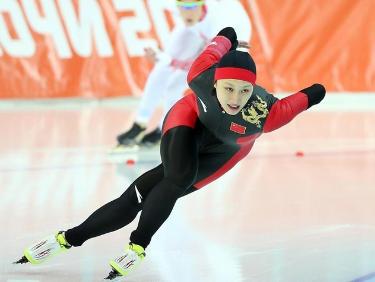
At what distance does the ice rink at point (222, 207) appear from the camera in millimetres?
3713

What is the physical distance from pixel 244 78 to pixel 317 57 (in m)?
7.16

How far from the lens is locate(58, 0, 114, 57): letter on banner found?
34.2 feet

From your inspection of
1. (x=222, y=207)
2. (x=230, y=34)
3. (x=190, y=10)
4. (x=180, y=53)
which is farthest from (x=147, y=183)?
(x=180, y=53)

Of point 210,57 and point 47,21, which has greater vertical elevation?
point 210,57

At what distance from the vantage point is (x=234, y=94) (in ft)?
11.1

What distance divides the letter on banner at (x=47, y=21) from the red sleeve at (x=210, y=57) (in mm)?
6982

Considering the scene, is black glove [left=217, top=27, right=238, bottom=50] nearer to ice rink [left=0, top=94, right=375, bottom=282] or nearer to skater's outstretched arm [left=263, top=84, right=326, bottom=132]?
skater's outstretched arm [left=263, top=84, right=326, bottom=132]

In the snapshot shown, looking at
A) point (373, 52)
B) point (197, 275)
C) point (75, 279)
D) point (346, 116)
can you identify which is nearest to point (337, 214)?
point (197, 275)

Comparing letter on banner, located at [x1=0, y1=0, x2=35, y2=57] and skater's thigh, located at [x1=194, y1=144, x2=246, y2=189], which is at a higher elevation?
skater's thigh, located at [x1=194, y1=144, x2=246, y2=189]

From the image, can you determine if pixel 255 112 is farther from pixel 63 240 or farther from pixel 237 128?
pixel 63 240

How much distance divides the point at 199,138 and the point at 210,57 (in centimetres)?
32

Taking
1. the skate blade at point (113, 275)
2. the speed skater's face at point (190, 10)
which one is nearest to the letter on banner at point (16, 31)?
the speed skater's face at point (190, 10)

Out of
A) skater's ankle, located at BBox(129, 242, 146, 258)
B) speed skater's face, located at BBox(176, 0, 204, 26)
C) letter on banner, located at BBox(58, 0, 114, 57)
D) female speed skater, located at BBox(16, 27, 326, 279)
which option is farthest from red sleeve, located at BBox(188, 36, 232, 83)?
letter on banner, located at BBox(58, 0, 114, 57)

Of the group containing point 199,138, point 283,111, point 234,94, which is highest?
point 234,94
